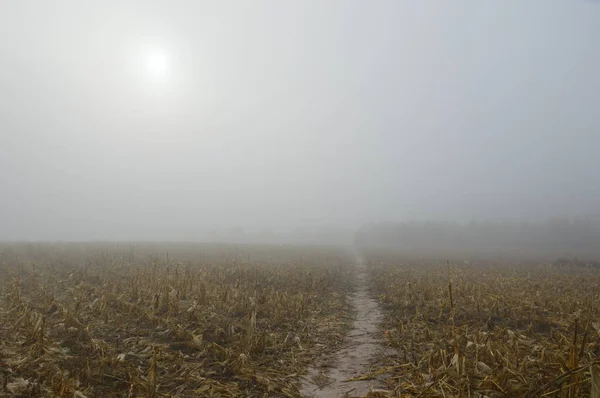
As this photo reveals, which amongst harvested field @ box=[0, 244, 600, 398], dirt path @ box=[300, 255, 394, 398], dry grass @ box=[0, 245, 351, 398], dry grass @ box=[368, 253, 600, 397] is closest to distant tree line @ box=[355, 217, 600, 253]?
dry grass @ box=[368, 253, 600, 397]

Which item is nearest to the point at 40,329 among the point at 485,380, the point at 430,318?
the point at 485,380

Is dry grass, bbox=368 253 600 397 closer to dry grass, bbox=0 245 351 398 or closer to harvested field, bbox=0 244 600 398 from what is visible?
harvested field, bbox=0 244 600 398

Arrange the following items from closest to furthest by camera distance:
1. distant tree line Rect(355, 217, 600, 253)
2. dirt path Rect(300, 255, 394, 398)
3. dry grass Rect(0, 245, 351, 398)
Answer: dry grass Rect(0, 245, 351, 398) → dirt path Rect(300, 255, 394, 398) → distant tree line Rect(355, 217, 600, 253)

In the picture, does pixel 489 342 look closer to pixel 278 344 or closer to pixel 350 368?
pixel 350 368

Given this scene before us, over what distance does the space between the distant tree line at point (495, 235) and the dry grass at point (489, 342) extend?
95.3 m

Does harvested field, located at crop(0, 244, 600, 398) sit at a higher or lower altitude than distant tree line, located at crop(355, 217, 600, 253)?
higher

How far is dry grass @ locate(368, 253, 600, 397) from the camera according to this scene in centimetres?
440

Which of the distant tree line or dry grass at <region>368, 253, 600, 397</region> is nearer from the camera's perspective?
dry grass at <region>368, 253, 600, 397</region>

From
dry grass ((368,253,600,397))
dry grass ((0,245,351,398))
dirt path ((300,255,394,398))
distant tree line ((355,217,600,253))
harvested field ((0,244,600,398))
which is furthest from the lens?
distant tree line ((355,217,600,253))

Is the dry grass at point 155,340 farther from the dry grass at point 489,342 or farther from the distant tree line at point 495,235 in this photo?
the distant tree line at point 495,235

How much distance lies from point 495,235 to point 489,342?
131m

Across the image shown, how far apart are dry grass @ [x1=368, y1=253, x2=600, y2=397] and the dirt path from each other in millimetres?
605

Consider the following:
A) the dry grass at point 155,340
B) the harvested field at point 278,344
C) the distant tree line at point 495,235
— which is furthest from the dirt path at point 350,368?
the distant tree line at point 495,235

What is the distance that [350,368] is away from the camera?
293 inches
